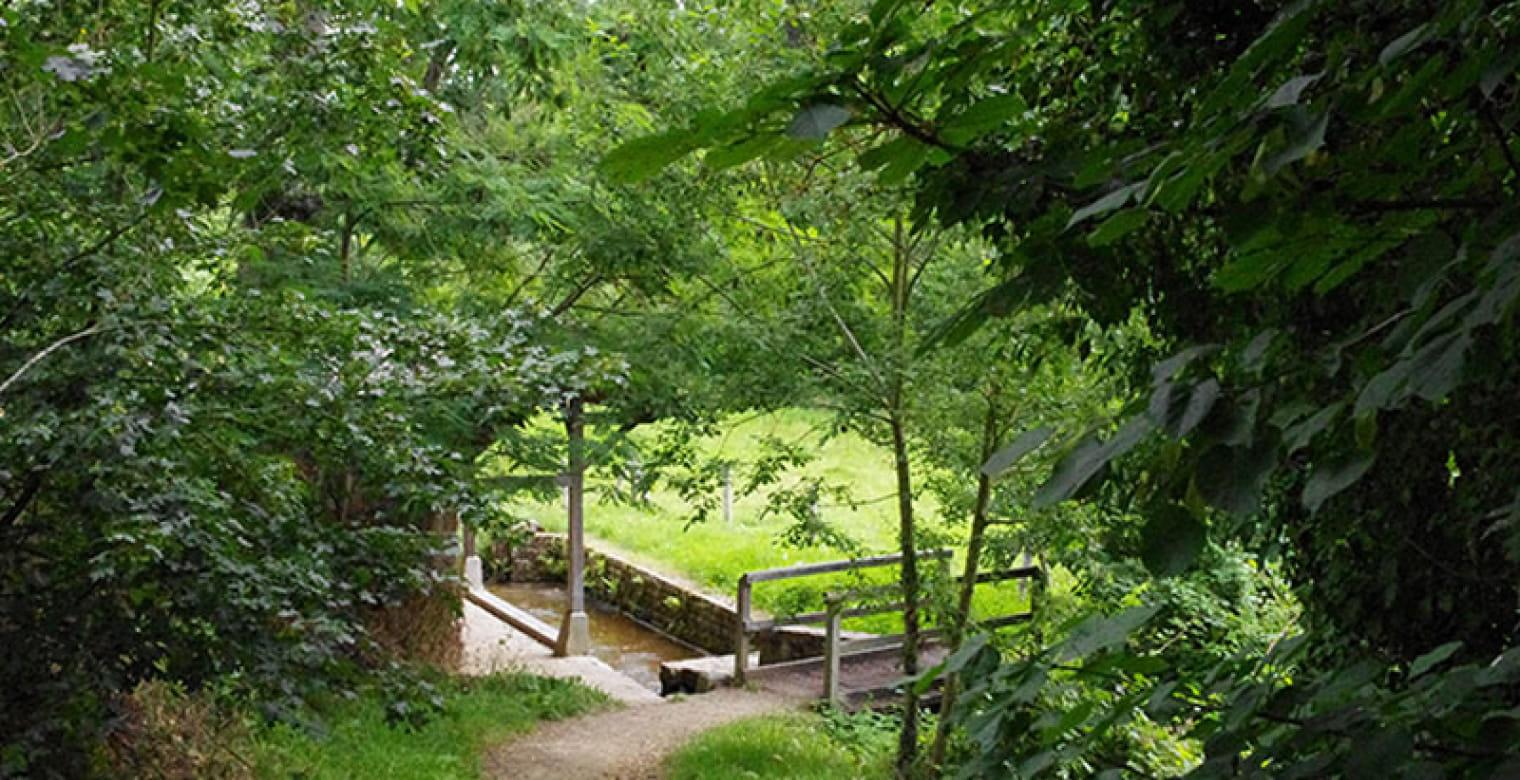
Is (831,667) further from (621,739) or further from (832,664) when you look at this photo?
(621,739)

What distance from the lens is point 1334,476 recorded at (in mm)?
768

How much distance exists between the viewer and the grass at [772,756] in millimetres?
8133

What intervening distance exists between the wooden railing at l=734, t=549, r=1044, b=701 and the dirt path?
41cm

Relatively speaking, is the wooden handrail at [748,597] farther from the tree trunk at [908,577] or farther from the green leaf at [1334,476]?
the green leaf at [1334,476]

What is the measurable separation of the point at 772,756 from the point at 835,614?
109cm

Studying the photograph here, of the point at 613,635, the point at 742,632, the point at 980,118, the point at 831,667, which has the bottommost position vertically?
the point at 831,667

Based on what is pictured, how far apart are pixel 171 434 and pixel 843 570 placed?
7.70 meters

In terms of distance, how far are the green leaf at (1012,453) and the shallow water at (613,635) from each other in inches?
458

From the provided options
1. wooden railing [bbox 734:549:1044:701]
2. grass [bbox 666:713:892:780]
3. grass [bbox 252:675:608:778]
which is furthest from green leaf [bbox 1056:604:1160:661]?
grass [bbox 666:713:892:780]

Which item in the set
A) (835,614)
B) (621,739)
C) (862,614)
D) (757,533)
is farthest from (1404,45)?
(757,533)

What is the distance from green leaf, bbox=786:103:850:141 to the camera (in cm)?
82

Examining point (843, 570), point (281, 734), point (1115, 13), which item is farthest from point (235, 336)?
point (843, 570)

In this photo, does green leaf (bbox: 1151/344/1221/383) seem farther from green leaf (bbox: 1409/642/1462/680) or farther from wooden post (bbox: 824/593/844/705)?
wooden post (bbox: 824/593/844/705)

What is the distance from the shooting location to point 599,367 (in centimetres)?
472
